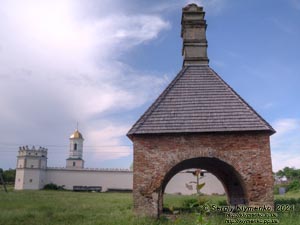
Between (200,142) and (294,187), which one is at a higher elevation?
(200,142)

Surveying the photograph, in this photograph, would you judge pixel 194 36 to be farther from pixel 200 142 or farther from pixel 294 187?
pixel 294 187

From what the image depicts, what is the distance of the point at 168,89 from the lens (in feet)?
37.9

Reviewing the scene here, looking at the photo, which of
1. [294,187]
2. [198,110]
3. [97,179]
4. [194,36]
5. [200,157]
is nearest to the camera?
[200,157]

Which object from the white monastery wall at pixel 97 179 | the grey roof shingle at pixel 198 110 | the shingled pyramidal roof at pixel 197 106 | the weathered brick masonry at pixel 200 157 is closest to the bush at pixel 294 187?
the white monastery wall at pixel 97 179

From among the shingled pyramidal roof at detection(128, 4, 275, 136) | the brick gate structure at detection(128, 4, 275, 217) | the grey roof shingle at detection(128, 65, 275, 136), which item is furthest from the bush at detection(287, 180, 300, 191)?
the brick gate structure at detection(128, 4, 275, 217)

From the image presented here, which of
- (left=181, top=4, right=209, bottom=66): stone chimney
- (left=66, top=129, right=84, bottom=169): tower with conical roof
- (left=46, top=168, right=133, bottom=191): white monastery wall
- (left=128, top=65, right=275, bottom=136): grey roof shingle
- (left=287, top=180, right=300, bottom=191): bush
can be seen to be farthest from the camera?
(left=66, top=129, right=84, bottom=169): tower with conical roof

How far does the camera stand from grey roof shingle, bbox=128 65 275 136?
32.9ft

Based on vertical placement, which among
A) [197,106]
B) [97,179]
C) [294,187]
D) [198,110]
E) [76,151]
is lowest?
[294,187]

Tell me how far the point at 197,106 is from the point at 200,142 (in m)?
1.44

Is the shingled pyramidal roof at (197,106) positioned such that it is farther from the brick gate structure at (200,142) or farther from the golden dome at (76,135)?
the golden dome at (76,135)

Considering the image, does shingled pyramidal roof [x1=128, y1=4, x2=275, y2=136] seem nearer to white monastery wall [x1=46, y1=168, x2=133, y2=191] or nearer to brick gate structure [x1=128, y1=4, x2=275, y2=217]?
brick gate structure [x1=128, y1=4, x2=275, y2=217]

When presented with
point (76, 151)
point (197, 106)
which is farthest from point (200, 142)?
point (76, 151)

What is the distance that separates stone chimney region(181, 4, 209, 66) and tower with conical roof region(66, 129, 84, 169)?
153ft

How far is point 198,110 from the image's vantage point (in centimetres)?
1067
